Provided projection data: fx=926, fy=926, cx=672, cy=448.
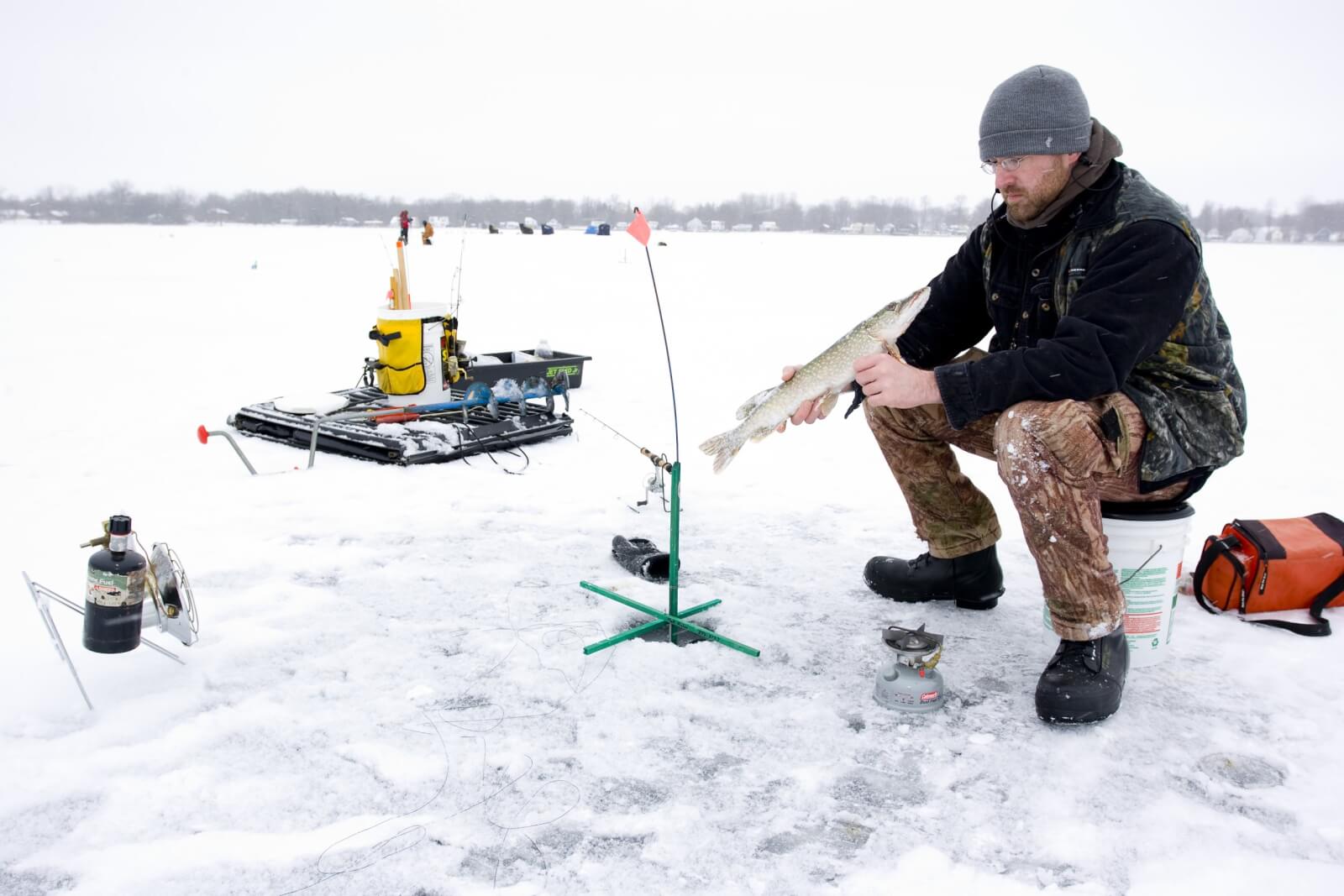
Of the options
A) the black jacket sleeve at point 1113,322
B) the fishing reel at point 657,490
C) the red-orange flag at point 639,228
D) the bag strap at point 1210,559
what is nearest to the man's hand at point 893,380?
the black jacket sleeve at point 1113,322

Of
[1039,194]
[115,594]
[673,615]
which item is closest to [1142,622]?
[1039,194]

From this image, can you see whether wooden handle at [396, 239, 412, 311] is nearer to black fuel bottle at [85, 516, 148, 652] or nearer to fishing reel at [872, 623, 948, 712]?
black fuel bottle at [85, 516, 148, 652]

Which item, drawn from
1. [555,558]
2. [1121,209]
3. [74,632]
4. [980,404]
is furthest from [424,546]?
[1121,209]

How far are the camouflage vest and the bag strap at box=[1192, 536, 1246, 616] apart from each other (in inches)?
30.7

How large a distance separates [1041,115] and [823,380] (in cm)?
96

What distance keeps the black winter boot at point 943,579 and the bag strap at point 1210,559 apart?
0.69 meters

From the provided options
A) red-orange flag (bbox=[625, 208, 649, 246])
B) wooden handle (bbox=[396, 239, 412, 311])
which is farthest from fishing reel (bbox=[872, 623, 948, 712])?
wooden handle (bbox=[396, 239, 412, 311])

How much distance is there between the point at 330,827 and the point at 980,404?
2006mm

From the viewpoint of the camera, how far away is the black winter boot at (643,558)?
3572mm

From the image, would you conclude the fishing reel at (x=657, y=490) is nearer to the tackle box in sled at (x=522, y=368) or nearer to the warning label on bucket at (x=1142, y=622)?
the tackle box in sled at (x=522, y=368)

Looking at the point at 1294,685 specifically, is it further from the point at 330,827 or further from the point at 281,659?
the point at 281,659

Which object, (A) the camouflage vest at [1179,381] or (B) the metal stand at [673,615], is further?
Answer: (B) the metal stand at [673,615]

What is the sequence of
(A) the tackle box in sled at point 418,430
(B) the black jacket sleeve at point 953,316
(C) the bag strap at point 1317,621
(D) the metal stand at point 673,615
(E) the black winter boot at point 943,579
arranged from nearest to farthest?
(D) the metal stand at point 673,615 < (C) the bag strap at point 1317,621 < (B) the black jacket sleeve at point 953,316 < (E) the black winter boot at point 943,579 < (A) the tackle box in sled at point 418,430

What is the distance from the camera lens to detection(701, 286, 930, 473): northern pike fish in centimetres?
274
